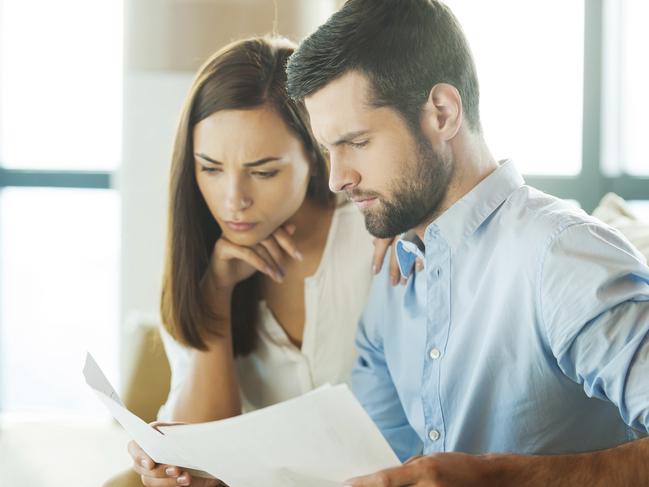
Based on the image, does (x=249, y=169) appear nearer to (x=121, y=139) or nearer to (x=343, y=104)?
(x=343, y=104)

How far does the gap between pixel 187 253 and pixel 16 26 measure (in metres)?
1.58

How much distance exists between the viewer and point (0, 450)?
7.78 ft

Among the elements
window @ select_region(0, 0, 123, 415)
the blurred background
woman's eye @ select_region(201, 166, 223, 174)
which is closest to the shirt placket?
woman's eye @ select_region(201, 166, 223, 174)

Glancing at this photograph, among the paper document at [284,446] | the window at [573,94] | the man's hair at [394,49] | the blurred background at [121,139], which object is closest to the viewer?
the paper document at [284,446]

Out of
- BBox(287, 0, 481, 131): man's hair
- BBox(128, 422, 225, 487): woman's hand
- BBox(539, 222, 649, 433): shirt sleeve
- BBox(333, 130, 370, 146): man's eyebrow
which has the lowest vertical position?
BBox(128, 422, 225, 487): woman's hand

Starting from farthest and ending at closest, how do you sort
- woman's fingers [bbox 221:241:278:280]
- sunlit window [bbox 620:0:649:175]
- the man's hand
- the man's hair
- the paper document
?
sunlit window [bbox 620:0:649:175] → woman's fingers [bbox 221:241:278:280] → the man's hair → the paper document → the man's hand

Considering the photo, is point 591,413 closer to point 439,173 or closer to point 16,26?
point 439,173

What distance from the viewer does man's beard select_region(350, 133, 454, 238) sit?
1256 mm

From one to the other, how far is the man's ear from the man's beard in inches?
0.8

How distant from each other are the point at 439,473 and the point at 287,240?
688mm

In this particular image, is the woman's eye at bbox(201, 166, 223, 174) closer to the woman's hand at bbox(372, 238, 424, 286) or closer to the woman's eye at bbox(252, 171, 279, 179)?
the woman's eye at bbox(252, 171, 279, 179)

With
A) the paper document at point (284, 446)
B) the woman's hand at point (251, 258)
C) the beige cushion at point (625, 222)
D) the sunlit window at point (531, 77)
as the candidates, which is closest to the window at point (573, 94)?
the sunlit window at point (531, 77)

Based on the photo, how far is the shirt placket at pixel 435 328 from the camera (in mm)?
1304

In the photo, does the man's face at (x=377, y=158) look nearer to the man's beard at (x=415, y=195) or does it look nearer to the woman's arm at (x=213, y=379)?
the man's beard at (x=415, y=195)
